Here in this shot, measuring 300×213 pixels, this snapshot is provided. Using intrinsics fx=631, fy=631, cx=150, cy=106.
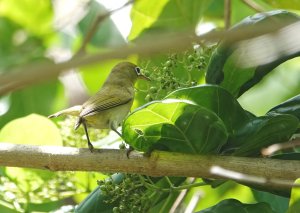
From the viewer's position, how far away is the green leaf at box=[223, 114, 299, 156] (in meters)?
1.84

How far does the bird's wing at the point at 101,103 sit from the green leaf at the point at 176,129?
69 centimetres

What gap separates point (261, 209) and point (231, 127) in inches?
10.3

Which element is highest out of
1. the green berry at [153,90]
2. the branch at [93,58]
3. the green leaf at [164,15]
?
the branch at [93,58]

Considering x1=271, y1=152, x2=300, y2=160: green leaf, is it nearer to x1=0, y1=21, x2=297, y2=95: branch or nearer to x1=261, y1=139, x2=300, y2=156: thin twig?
x1=261, y1=139, x2=300, y2=156: thin twig

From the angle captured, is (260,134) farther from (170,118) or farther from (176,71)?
(176,71)

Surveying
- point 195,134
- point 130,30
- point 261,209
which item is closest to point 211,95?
point 195,134

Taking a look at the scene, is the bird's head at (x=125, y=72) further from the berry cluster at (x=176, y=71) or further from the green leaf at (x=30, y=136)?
the berry cluster at (x=176, y=71)

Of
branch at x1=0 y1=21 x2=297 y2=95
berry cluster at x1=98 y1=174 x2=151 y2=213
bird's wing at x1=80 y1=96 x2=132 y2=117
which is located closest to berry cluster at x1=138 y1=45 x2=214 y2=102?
berry cluster at x1=98 y1=174 x2=151 y2=213

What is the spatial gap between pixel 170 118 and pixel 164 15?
45.1 inches

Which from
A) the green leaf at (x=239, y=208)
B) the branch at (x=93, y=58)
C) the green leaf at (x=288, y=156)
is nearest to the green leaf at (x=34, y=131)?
the green leaf at (x=239, y=208)

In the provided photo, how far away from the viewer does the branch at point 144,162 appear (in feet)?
5.70

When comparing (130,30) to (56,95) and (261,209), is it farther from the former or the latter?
(261,209)

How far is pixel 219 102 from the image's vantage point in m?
1.84

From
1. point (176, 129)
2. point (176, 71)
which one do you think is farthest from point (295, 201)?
point (176, 71)
